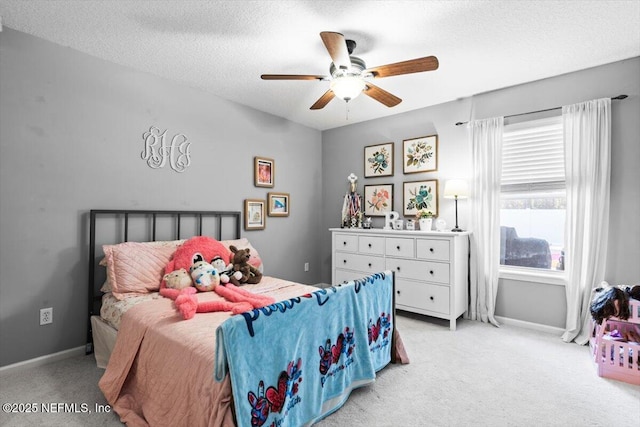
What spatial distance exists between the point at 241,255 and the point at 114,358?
3.99ft

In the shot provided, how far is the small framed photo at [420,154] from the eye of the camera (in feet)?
12.6

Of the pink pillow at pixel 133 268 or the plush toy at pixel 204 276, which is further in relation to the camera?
the plush toy at pixel 204 276

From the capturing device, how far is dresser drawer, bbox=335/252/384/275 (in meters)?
3.74

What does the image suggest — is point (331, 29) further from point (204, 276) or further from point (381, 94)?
point (204, 276)

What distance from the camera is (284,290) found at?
8.38 ft

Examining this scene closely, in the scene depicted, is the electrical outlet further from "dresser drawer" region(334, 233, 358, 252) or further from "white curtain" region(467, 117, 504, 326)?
"white curtain" region(467, 117, 504, 326)

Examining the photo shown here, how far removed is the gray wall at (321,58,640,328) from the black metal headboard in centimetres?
196

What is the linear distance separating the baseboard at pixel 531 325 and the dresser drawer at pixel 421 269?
82 centimetres

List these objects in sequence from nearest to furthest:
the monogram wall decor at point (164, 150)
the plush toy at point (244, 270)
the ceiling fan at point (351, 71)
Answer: the ceiling fan at point (351, 71) → the plush toy at point (244, 270) → the monogram wall decor at point (164, 150)

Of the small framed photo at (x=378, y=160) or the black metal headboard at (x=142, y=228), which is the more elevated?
the small framed photo at (x=378, y=160)

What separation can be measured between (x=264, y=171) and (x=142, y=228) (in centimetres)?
163

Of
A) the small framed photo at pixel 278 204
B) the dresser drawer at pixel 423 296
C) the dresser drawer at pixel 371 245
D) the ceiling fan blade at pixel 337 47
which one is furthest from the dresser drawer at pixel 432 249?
the ceiling fan blade at pixel 337 47

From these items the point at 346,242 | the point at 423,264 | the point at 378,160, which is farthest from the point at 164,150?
the point at 423,264

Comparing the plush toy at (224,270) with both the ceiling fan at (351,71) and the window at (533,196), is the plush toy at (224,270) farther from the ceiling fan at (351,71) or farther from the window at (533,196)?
the window at (533,196)
